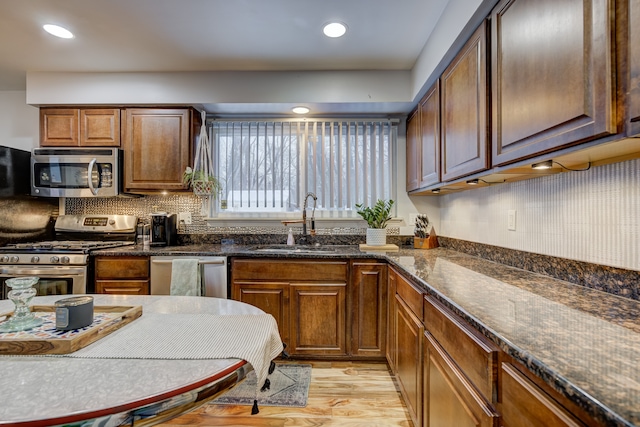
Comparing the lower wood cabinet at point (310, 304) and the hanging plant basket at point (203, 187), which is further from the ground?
the hanging plant basket at point (203, 187)

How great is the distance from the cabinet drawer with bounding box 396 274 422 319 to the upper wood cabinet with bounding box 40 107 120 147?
270 cm

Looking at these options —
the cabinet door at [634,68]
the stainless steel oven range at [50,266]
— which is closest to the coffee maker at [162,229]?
the stainless steel oven range at [50,266]

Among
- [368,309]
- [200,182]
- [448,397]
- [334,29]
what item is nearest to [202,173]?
[200,182]

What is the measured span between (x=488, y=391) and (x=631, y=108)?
812 millimetres

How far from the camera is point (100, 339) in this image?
0.93 m

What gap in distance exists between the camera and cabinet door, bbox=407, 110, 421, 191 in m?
2.68

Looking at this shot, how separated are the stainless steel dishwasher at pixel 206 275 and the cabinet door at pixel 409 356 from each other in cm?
135

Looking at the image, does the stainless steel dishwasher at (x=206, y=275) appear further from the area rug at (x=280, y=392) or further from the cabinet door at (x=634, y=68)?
the cabinet door at (x=634, y=68)

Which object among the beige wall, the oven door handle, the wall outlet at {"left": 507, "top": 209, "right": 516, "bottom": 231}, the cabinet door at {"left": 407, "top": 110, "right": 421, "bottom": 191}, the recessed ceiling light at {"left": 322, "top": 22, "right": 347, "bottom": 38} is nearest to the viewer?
the wall outlet at {"left": 507, "top": 209, "right": 516, "bottom": 231}

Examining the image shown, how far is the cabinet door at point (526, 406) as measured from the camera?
614 mm

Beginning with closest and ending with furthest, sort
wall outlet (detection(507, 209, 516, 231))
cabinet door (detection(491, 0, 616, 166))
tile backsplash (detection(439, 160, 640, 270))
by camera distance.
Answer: cabinet door (detection(491, 0, 616, 166)) < tile backsplash (detection(439, 160, 640, 270)) < wall outlet (detection(507, 209, 516, 231))

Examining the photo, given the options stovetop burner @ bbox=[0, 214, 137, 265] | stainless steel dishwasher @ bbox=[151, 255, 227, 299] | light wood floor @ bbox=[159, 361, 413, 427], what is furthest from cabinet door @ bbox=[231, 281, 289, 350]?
stovetop burner @ bbox=[0, 214, 137, 265]

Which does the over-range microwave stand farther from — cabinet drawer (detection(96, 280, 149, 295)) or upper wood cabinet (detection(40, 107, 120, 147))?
cabinet drawer (detection(96, 280, 149, 295))

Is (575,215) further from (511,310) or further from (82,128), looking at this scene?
(82,128)
